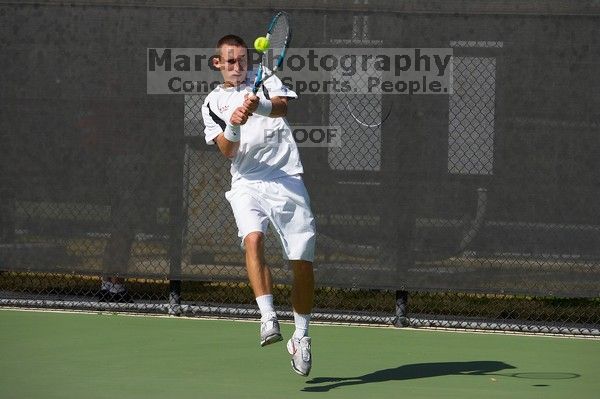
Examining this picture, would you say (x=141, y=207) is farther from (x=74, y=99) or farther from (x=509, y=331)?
(x=509, y=331)

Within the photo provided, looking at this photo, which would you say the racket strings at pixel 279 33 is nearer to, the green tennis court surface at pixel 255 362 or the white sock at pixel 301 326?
the white sock at pixel 301 326

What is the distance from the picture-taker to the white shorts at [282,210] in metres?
5.95

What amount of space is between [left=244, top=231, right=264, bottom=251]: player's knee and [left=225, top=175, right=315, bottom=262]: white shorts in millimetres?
70

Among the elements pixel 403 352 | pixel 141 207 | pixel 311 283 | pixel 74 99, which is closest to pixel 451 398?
pixel 311 283

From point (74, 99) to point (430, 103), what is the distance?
2.33m

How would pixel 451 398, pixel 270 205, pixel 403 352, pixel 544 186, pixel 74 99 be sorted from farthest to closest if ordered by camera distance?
1. pixel 74 99
2. pixel 544 186
3. pixel 403 352
4. pixel 270 205
5. pixel 451 398

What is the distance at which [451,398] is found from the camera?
5500 millimetres

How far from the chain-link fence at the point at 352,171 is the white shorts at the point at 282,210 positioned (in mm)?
1864

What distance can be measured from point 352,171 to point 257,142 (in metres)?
1.93

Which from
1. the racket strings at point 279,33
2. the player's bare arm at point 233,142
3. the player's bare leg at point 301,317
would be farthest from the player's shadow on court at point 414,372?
the racket strings at point 279,33

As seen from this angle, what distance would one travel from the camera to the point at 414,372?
20.4 feet

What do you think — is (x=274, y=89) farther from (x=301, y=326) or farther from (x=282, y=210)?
(x=301, y=326)

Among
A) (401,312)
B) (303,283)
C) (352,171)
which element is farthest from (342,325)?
(303,283)

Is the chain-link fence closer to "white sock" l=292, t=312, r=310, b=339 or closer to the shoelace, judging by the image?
"white sock" l=292, t=312, r=310, b=339
